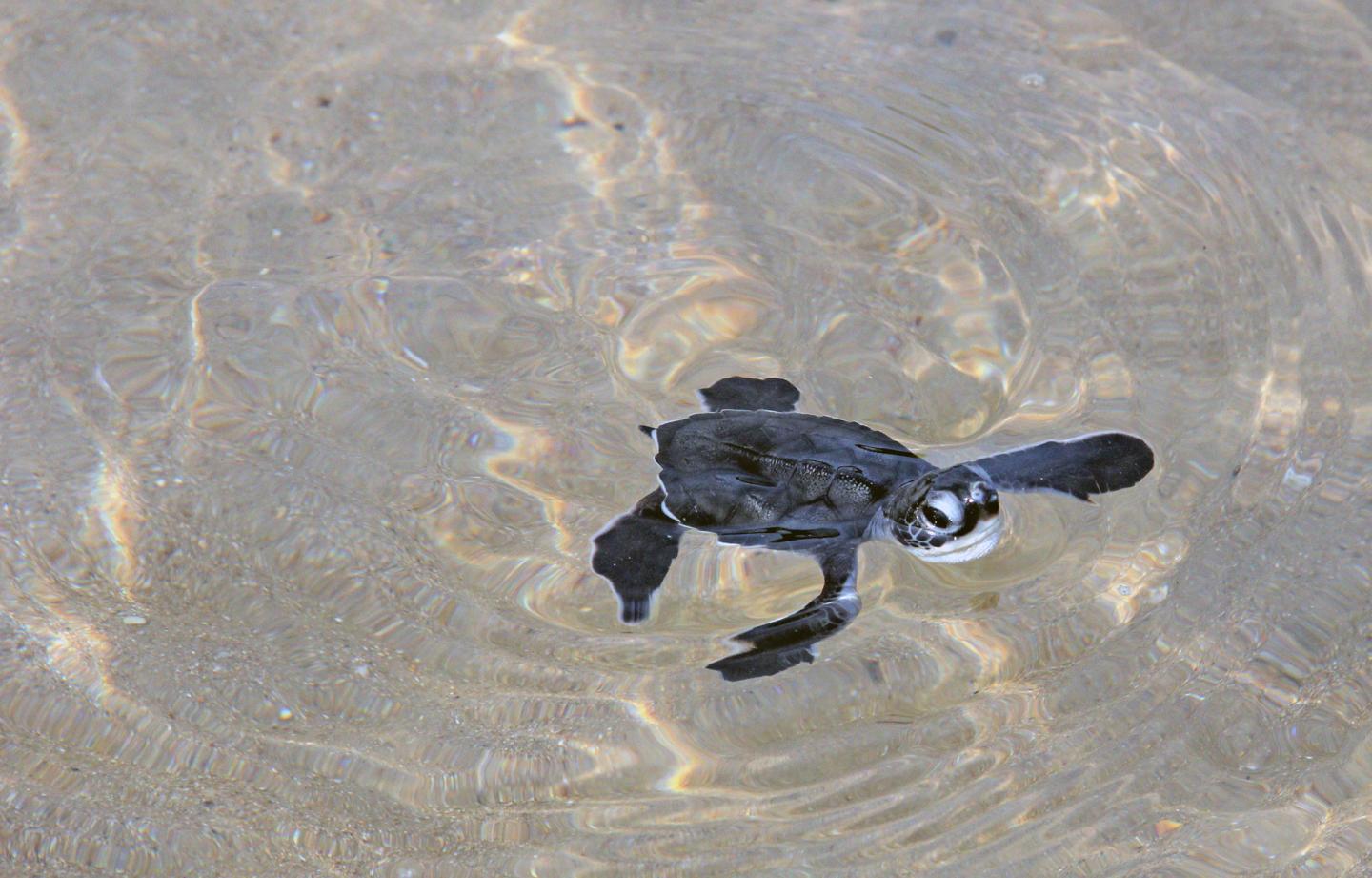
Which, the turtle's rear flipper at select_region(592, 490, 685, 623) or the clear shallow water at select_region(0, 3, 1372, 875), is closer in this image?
the clear shallow water at select_region(0, 3, 1372, 875)

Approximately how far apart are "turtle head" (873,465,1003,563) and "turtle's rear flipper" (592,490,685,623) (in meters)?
0.52

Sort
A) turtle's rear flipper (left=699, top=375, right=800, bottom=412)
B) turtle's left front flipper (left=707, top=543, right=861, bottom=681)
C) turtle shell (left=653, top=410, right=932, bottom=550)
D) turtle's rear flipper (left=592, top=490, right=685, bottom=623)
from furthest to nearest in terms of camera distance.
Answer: turtle's rear flipper (left=699, top=375, right=800, bottom=412) → turtle shell (left=653, top=410, right=932, bottom=550) → turtle's rear flipper (left=592, top=490, right=685, bottom=623) → turtle's left front flipper (left=707, top=543, right=861, bottom=681)

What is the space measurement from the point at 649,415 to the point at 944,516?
902 millimetres

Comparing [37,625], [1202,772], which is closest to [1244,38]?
[1202,772]

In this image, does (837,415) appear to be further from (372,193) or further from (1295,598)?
(372,193)

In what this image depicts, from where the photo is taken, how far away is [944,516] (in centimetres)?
254

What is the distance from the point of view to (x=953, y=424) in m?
3.03

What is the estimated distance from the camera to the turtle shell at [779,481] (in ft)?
8.94

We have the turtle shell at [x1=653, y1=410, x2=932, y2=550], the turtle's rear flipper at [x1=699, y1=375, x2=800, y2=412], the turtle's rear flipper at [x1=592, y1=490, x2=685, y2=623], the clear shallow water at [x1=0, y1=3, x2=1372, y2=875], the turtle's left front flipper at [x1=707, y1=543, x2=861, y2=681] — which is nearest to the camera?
the clear shallow water at [x1=0, y1=3, x2=1372, y2=875]

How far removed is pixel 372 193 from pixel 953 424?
195cm

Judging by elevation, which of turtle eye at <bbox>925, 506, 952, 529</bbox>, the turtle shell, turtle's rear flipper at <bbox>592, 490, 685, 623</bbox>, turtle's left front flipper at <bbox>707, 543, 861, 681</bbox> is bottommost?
turtle's rear flipper at <bbox>592, 490, 685, 623</bbox>

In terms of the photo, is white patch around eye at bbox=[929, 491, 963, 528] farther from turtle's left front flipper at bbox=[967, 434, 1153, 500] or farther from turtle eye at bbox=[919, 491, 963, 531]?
turtle's left front flipper at bbox=[967, 434, 1153, 500]

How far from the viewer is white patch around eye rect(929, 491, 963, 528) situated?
2521 mm

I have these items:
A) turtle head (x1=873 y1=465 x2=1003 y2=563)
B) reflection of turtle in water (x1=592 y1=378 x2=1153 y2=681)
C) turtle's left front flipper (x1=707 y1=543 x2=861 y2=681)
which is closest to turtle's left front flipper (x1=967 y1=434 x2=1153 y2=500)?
reflection of turtle in water (x1=592 y1=378 x2=1153 y2=681)
